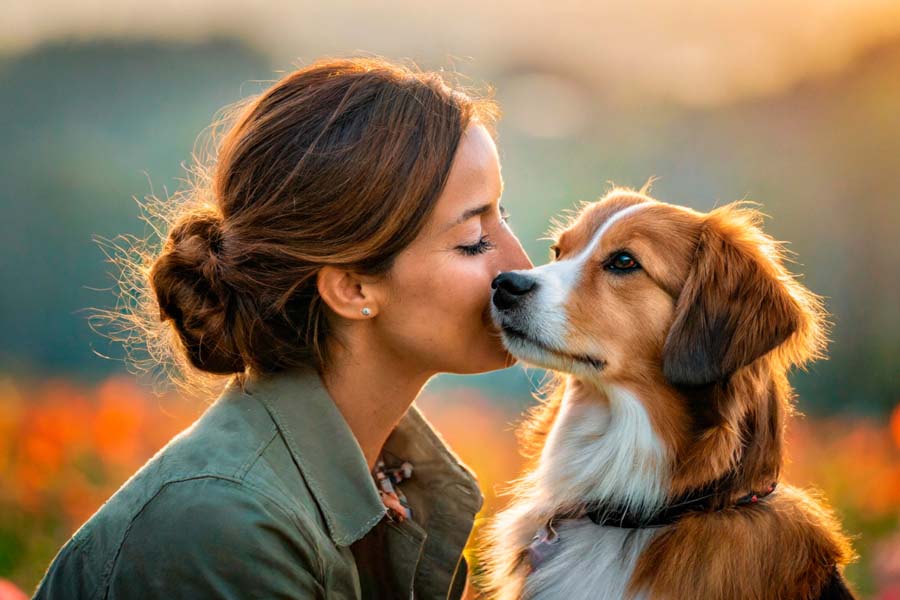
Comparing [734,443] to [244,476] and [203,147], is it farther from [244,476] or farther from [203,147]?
[203,147]

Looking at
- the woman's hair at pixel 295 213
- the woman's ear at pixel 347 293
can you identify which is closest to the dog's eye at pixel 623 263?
the woman's hair at pixel 295 213

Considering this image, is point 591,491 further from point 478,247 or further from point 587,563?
point 478,247

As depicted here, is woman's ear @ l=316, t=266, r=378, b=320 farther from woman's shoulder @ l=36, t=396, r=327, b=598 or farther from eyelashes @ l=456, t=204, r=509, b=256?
woman's shoulder @ l=36, t=396, r=327, b=598

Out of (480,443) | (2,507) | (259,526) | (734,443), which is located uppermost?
(734,443)

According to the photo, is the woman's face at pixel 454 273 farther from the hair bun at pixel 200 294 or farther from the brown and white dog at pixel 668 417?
the hair bun at pixel 200 294

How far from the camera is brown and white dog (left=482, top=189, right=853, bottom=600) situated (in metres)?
2.26

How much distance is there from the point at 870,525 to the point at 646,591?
2.24 metres

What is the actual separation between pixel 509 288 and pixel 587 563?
0.75m

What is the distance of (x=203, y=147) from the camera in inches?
106

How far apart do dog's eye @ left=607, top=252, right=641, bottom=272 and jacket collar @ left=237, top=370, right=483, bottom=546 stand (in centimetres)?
88

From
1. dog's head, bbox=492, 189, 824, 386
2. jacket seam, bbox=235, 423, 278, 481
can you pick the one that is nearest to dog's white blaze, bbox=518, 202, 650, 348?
dog's head, bbox=492, 189, 824, 386

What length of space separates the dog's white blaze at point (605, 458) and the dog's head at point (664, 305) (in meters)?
0.13

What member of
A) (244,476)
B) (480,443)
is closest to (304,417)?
(244,476)

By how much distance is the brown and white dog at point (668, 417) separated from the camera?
7.41 feet
